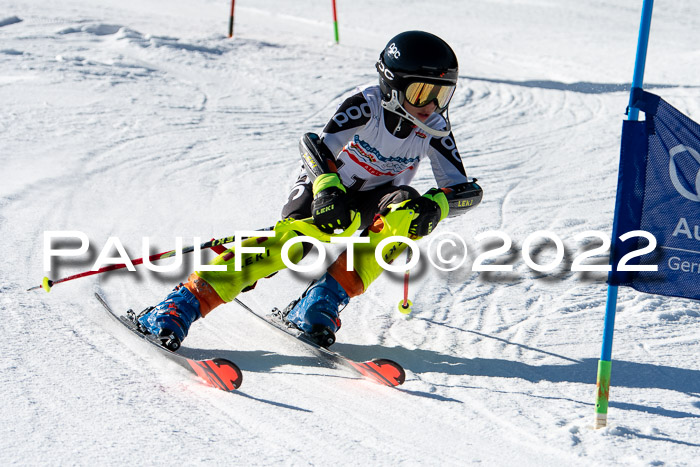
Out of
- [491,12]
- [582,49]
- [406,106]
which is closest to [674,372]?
[406,106]

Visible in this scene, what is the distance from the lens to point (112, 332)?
427 centimetres

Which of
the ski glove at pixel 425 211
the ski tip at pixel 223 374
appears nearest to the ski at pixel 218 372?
the ski tip at pixel 223 374

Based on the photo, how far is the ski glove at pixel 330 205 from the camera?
4.09 metres

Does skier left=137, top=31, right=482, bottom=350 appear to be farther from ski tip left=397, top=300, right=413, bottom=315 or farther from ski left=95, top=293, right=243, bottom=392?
ski tip left=397, top=300, right=413, bottom=315

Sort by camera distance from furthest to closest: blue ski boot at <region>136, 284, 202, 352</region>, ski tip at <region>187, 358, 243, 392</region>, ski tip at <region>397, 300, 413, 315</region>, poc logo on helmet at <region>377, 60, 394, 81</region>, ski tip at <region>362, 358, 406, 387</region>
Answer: ski tip at <region>397, 300, 413, 315</region> → poc logo on helmet at <region>377, 60, 394, 81</region> → blue ski boot at <region>136, 284, 202, 352</region> → ski tip at <region>362, 358, 406, 387</region> → ski tip at <region>187, 358, 243, 392</region>

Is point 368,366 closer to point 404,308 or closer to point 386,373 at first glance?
point 386,373

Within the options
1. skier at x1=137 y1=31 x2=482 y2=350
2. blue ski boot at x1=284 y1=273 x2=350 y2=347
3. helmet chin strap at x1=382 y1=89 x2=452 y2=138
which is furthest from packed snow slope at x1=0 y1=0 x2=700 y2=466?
helmet chin strap at x1=382 y1=89 x2=452 y2=138

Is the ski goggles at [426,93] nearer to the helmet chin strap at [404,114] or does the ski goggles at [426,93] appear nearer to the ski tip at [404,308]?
the helmet chin strap at [404,114]

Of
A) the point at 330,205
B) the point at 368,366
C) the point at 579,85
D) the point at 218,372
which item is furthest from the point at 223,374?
the point at 579,85

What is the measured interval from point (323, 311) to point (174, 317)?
74 cm

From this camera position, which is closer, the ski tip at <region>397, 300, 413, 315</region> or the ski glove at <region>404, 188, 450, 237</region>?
the ski glove at <region>404, 188, 450, 237</region>
